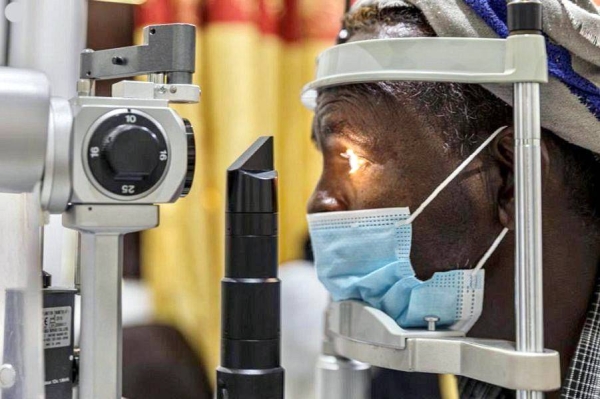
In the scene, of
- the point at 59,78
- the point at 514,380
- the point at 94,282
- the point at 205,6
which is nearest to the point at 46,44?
the point at 59,78

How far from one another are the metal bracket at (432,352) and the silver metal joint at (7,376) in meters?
0.44

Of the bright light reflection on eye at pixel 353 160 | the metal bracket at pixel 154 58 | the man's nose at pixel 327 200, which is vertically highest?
the metal bracket at pixel 154 58

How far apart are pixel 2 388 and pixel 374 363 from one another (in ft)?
1.54

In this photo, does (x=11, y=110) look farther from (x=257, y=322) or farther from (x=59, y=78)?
(x=257, y=322)

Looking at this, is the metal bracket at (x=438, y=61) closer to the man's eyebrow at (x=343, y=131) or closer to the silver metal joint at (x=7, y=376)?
the man's eyebrow at (x=343, y=131)

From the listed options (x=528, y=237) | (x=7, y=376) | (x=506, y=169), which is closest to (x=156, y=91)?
(x=7, y=376)

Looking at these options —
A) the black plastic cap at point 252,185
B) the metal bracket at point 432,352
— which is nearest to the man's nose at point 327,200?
the metal bracket at point 432,352

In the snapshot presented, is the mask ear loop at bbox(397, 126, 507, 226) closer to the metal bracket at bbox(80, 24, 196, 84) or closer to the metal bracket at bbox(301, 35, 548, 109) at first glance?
the metal bracket at bbox(301, 35, 548, 109)

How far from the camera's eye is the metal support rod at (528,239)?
0.70 metres

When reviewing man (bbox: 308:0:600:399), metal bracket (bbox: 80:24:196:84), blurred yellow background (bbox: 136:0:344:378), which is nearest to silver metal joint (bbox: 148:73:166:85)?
metal bracket (bbox: 80:24:196:84)

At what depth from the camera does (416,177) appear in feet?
2.99

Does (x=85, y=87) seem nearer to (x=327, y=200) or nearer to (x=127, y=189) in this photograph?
(x=127, y=189)

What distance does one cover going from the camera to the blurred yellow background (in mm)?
→ 1666

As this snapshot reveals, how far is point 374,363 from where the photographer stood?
917mm
